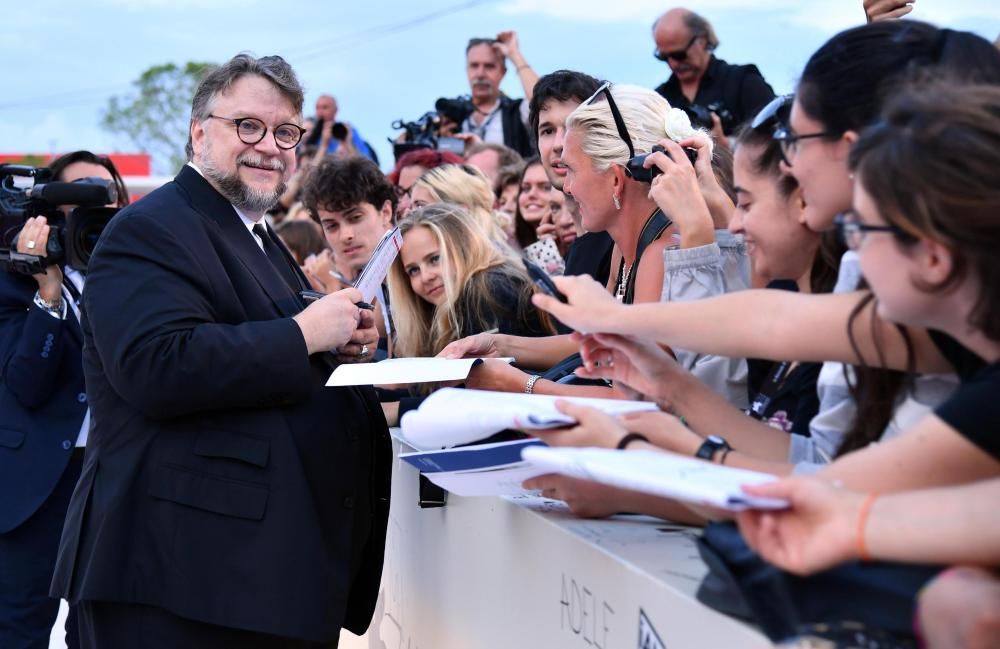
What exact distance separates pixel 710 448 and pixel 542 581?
0.75 meters

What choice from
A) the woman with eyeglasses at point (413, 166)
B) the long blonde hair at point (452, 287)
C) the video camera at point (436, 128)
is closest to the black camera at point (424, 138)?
the video camera at point (436, 128)

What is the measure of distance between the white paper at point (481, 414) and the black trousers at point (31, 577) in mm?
2672

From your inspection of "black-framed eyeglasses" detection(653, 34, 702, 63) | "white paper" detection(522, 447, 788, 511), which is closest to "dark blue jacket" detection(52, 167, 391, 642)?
"white paper" detection(522, 447, 788, 511)

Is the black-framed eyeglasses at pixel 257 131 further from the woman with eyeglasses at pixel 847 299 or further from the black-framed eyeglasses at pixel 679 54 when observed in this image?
the black-framed eyeglasses at pixel 679 54

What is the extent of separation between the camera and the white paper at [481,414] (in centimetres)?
196

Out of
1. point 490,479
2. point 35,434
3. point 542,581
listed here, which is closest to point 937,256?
point 490,479

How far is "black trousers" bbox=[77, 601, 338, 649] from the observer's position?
2816 mm

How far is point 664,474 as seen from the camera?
5.04 ft

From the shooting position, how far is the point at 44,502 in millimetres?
4383

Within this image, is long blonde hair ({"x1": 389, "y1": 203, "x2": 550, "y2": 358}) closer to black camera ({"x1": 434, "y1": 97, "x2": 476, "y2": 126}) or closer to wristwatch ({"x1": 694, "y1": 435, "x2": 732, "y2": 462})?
wristwatch ({"x1": 694, "y1": 435, "x2": 732, "y2": 462})

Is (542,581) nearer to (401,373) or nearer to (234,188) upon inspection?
(401,373)

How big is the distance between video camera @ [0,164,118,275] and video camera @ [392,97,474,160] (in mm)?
3044

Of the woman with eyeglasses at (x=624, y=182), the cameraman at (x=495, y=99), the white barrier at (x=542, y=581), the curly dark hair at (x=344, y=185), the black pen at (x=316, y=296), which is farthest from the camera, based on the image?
the cameraman at (x=495, y=99)

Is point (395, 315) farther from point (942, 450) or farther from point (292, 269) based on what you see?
point (942, 450)
